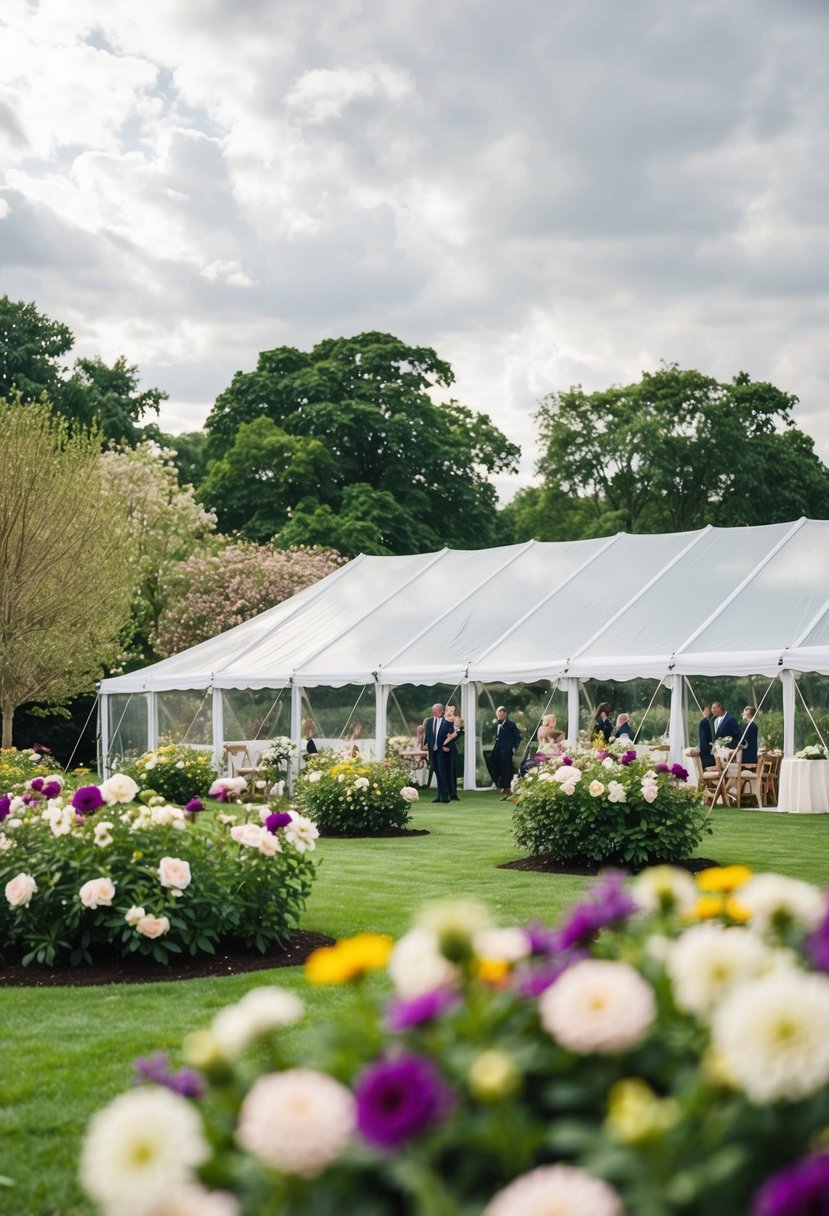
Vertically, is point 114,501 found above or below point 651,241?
below

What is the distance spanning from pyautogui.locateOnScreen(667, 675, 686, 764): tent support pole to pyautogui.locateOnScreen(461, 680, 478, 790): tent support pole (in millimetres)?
4533

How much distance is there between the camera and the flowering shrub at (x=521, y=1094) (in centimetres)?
191

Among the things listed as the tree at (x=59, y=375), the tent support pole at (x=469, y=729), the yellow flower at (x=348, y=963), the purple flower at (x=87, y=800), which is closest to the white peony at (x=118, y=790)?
the purple flower at (x=87, y=800)

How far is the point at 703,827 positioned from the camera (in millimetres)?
13617

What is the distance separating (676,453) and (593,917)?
4831 cm

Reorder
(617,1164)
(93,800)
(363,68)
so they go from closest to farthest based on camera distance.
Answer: (617,1164)
(93,800)
(363,68)

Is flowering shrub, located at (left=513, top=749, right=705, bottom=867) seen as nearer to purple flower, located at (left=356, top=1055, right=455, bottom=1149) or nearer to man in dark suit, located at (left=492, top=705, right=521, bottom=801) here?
purple flower, located at (left=356, top=1055, right=455, bottom=1149)

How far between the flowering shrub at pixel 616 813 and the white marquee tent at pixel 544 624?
9.25 metres

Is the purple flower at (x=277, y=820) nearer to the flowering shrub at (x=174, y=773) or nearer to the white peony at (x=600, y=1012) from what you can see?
the white peony at (x=600, y=1012)

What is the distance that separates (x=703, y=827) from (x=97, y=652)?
60.7 ft

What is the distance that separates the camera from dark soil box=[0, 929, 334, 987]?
8.74 meters

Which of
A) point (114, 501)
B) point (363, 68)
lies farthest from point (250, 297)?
point (363, 68)

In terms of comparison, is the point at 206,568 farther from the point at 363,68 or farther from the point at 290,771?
the point at 363,68

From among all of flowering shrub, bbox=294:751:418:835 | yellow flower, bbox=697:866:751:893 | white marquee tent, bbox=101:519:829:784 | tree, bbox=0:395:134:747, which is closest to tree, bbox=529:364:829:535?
white marquee tent, bbox=101:519:829:784
